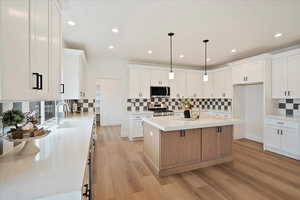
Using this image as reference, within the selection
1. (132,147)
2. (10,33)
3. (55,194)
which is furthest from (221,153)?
(10,33)

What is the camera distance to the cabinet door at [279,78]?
133 inches

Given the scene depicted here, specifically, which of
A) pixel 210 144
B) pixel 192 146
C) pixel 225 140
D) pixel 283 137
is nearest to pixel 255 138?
pixel 283 137

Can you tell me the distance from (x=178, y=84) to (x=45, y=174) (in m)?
4.78

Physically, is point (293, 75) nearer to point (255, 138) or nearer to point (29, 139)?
point (255, 138)

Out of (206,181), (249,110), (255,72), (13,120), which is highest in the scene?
(255,72)

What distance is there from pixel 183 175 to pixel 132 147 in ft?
5.80

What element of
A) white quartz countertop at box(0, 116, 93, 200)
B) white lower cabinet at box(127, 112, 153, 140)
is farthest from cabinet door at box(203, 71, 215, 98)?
white quartz countertop at box(0, 116, 93, 200)

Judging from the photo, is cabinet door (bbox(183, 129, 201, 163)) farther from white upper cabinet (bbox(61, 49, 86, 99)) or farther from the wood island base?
white upper cabinet (bbox(61, 49, 86, 99))

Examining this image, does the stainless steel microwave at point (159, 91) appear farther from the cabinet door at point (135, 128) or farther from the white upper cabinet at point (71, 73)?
the white upper cabinet at point (71, 73)

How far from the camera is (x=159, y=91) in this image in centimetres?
486

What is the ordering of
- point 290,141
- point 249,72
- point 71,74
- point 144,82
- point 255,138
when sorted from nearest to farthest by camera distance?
point 71,74
point 290,141
point 249,72
point 255,138
point 144,82

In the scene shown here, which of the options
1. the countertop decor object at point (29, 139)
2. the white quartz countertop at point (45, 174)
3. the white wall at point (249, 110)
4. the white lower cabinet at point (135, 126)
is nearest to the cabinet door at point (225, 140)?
the white wall at point (249, 110)

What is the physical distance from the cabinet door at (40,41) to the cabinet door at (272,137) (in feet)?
15.2

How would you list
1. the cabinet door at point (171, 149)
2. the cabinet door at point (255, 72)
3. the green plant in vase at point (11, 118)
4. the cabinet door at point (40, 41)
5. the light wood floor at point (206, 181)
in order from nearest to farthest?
the cabinet door at point (40, 41)
the green plant in vase at point (11, 118)
the light wood floor at point (206, 181)
the cabinet door at point (171, 149)
the cabinet door at point (255, 72)
